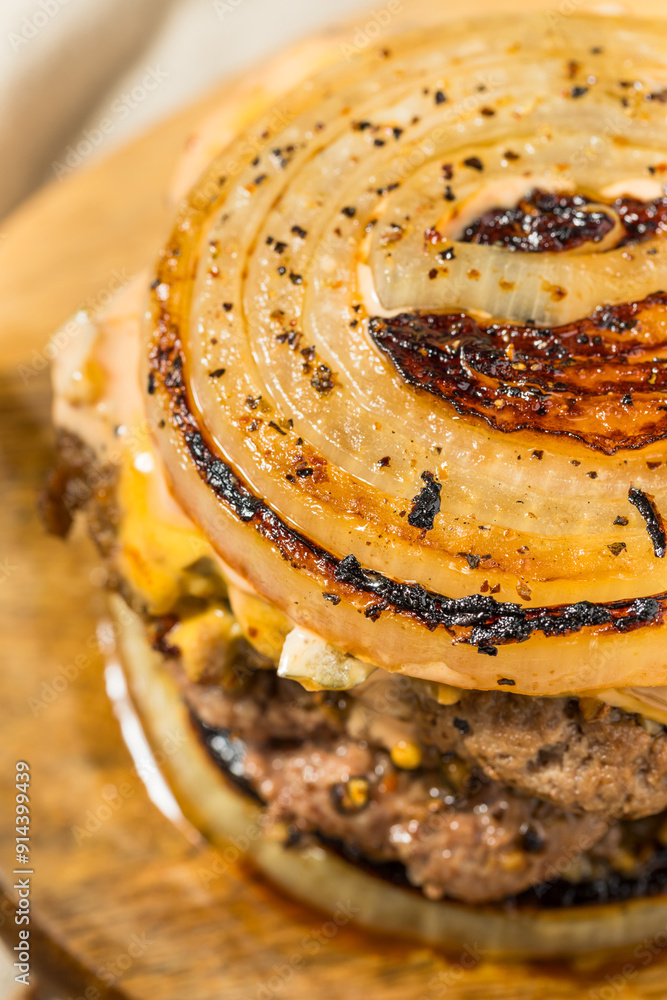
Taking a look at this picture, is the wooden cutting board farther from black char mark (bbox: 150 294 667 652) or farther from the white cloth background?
the white cloth background

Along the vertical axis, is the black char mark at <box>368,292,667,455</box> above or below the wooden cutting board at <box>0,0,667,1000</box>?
above

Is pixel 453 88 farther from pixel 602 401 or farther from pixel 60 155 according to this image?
pixel 60 155

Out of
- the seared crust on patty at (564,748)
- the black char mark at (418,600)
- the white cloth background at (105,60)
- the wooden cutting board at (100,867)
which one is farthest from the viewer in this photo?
the white cloth background at (105,60)

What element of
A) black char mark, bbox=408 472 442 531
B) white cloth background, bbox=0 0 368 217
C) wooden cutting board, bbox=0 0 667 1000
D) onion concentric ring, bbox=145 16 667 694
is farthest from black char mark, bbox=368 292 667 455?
white cloth background, bbox=0 0 368 217

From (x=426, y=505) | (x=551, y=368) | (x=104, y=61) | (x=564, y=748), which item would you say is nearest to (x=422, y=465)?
(x=426, y=505)

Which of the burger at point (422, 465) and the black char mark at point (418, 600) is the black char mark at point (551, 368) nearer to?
the burger at point (422, 465)

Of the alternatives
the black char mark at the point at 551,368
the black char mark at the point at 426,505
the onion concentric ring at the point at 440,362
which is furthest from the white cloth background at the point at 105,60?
the black char mark at the point at 426,505

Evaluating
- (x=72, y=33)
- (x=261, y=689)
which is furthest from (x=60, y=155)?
(x=261, y=689)
